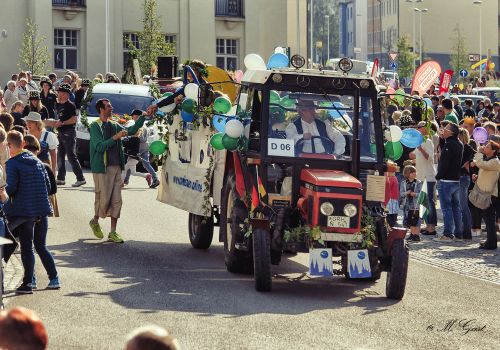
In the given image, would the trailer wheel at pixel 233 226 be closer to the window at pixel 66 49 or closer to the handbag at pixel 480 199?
the handbag at pixel 480 199

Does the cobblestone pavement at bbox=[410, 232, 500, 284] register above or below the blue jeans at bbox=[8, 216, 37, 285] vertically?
below

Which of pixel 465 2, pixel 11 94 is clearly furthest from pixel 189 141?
pixel 465 2

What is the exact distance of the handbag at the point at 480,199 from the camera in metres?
19.9

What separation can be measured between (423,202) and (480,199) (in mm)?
1232

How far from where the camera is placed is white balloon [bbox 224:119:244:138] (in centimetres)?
1520

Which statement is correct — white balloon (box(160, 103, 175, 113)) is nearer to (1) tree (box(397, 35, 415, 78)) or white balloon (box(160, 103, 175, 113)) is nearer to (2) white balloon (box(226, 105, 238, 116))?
(2) white balloon (box(226, 105, 238, 116))

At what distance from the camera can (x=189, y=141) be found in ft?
59.6

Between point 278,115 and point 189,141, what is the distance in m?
3.31

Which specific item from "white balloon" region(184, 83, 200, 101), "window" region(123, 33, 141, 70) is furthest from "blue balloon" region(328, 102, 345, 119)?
"window" region(123, 33, 141, 70)

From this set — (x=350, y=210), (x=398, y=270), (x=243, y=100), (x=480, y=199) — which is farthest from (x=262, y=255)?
(x=480, y=199)

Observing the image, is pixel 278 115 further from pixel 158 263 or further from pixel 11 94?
pixel 11 94

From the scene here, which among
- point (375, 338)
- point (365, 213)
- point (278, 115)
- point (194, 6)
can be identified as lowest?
point (375, 338)

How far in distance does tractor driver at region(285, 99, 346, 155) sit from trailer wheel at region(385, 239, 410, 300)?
1500mm

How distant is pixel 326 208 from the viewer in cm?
1402
